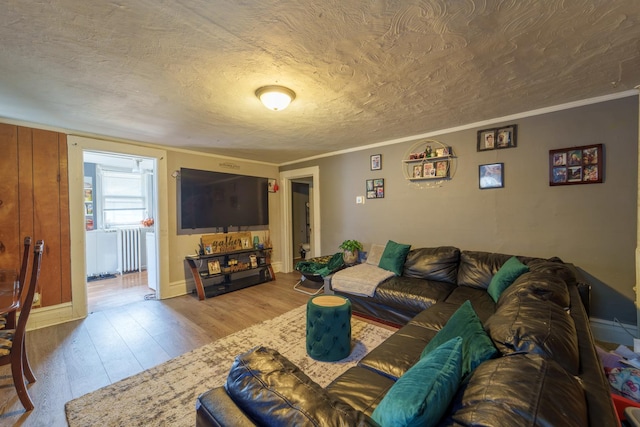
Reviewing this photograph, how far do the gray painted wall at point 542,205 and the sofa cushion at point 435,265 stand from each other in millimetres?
374

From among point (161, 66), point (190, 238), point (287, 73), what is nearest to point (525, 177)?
point (287, 73)

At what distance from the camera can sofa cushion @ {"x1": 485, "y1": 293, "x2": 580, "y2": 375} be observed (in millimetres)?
973

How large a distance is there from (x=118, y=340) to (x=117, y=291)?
2129mm

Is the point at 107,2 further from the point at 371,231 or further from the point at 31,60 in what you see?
the point at 371,231

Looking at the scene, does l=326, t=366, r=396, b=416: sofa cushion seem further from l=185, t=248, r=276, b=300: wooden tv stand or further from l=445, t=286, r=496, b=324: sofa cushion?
l=185, t=248, r=276, b=300: wooden tv stand

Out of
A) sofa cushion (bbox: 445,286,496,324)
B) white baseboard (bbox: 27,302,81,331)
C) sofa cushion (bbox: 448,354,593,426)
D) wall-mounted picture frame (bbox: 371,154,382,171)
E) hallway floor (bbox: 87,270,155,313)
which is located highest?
wall-mounted picture frame (bbox: 371,154,382,171)

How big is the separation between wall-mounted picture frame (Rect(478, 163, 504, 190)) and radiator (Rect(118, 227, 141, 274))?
6455mm

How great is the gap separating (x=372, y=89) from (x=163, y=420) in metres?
2.86

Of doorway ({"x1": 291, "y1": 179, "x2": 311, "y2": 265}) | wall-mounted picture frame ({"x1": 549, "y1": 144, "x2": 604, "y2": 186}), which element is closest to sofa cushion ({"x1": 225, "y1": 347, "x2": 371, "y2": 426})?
wall-mounted picture frame ({"x1": 549, "y1": 144, "x2": 604, "y2": 186})

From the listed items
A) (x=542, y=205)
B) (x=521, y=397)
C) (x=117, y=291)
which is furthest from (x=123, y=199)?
(x=542, y=205)

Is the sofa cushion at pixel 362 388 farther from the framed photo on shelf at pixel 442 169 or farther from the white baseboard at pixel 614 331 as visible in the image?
the framed photo on shelf at pixel 442 169

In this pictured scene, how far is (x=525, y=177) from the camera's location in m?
2.91

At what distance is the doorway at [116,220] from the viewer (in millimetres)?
5004

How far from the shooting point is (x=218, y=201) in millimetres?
4496
